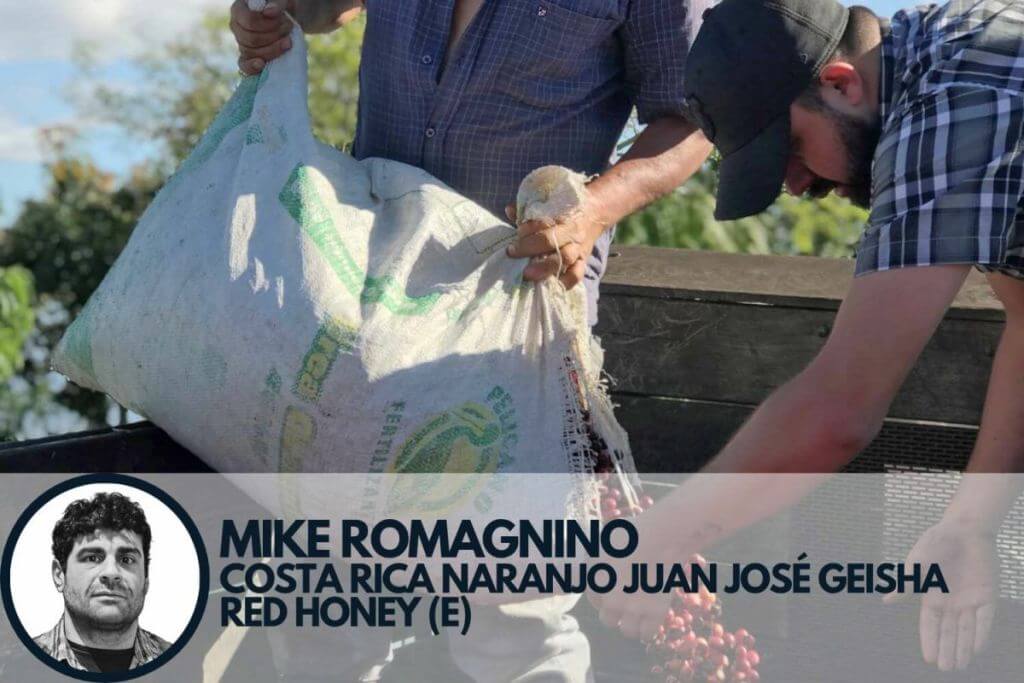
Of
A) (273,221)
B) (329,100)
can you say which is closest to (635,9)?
(273,221)

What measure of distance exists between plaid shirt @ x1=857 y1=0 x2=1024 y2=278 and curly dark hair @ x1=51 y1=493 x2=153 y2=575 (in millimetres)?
1034

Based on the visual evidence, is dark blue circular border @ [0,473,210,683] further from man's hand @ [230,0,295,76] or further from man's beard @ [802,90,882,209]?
man's beard @ [802,90,882,209]

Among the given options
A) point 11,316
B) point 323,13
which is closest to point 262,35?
point 323,13

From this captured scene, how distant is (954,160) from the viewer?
1.43m

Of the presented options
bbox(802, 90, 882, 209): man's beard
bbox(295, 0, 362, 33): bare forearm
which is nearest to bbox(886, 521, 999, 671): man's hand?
bbox(802, 90, 882, 209): man's beard

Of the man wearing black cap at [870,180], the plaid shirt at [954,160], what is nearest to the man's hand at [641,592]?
the man wearing black cap at [870,180]

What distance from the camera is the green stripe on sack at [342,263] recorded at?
1798mm

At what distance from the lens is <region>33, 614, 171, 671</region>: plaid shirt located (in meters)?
1.70

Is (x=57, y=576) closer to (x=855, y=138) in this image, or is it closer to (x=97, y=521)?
(x=97, y=521)

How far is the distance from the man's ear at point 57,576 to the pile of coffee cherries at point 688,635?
740mm

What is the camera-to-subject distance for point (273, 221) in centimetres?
184

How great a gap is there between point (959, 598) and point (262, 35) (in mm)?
1346

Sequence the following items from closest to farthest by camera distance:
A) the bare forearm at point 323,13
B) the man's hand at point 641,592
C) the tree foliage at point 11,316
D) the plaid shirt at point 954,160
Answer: the plaid shirt at point 954,160
the man's hand at point 641,592
the bare forearm at point 323,13
the tree foliage at point 11,316

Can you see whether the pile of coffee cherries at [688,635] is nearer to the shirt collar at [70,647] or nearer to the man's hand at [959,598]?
the man's hand at [959,598]
